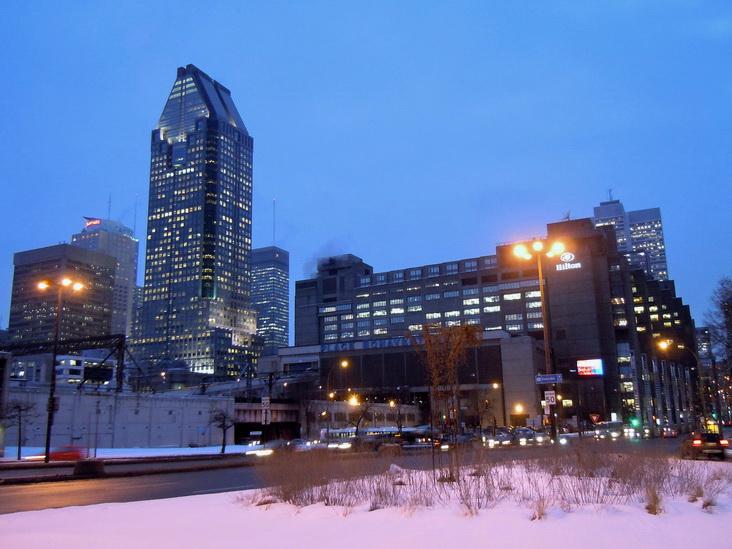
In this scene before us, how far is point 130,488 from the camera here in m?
21.8

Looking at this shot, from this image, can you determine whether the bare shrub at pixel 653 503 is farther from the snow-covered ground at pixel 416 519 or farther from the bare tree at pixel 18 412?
the bare tree at pixel 18 412

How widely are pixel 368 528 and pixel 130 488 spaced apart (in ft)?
45.0

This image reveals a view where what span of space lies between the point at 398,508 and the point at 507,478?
157 inches

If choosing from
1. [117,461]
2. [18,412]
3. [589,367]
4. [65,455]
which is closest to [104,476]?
[117,461]

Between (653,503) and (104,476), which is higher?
(653,503)

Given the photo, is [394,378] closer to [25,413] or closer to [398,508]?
[25,413]

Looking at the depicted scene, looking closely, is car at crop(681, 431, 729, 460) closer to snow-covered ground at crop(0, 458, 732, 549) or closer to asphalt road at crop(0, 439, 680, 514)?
asphalt road at crop(0, 439, 680, 514)

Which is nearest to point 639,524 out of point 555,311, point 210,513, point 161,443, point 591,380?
point 210,513

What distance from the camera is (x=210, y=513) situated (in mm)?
13102

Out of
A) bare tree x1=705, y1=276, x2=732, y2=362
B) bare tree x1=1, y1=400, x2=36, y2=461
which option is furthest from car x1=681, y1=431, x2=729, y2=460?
bare tree x1=1, y1=400, x2=36, y2=461

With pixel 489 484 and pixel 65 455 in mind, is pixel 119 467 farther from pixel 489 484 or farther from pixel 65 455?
pixel 489 484

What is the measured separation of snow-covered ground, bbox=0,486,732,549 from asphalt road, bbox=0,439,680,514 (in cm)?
362

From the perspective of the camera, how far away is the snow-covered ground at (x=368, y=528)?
32.3 ft

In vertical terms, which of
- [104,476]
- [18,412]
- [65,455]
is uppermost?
[18,412]
